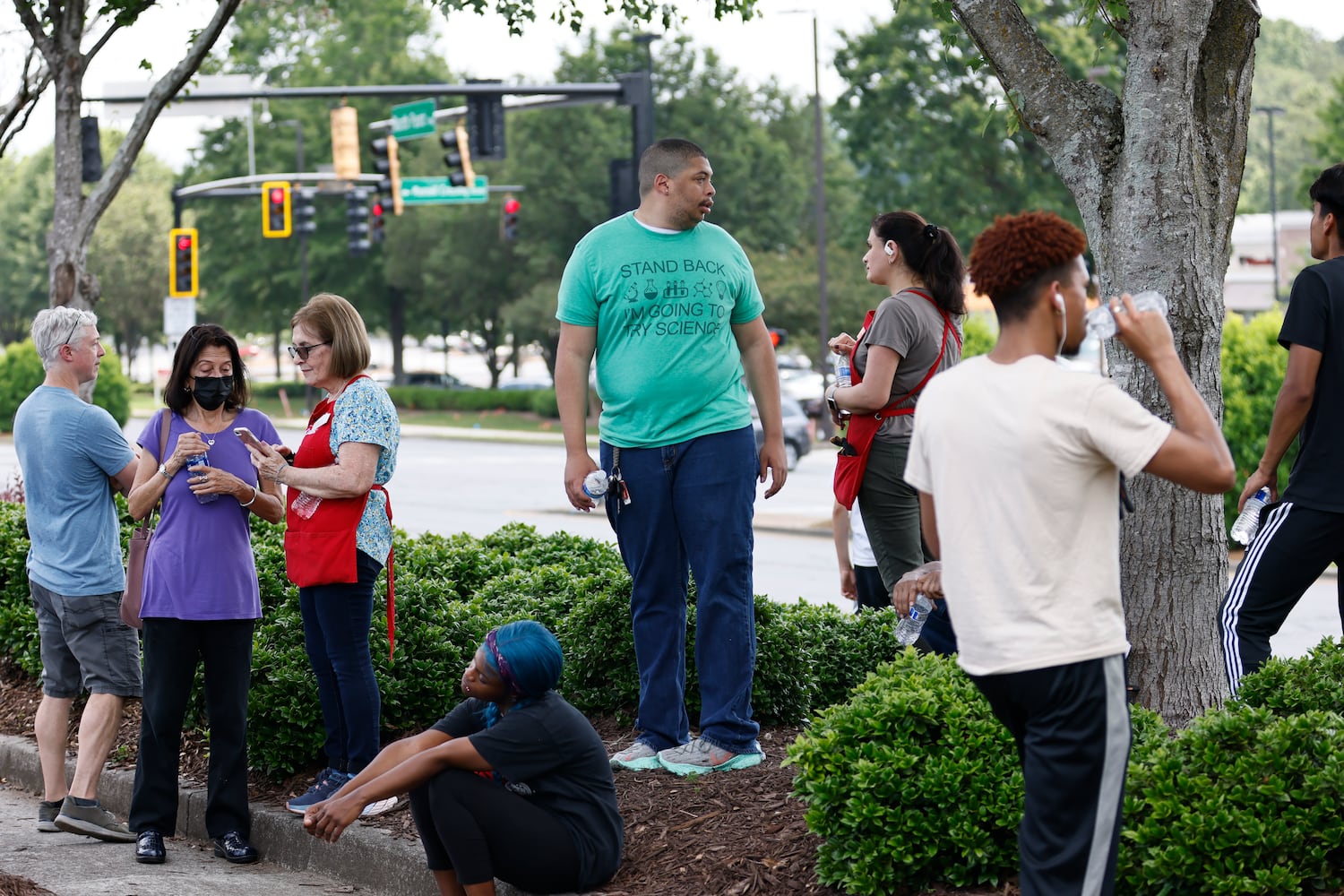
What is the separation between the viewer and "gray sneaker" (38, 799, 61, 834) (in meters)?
5.87

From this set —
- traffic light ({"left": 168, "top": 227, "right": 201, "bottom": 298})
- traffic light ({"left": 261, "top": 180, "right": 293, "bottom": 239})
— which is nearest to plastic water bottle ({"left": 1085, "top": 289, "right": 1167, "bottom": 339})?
traffic light ({"left": 168, "top": 227, "right": 201, "bottom": 298})

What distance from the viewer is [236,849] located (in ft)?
17.9

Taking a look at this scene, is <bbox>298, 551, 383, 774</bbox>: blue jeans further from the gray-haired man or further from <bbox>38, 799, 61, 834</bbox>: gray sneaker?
<bbox>38, 799, 61, 834</bbox>: gray sneaker

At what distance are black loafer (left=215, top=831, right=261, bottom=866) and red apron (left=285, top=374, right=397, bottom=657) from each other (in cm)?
96

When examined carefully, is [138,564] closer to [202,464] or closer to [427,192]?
[202,464]

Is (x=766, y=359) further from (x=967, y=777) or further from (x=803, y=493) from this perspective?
(x=803, y=493)

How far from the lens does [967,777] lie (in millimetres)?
4074

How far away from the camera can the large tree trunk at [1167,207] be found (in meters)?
4.93

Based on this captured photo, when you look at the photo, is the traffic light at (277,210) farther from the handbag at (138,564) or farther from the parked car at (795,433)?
the handbag at (138,564)

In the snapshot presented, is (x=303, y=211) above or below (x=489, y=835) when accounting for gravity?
above

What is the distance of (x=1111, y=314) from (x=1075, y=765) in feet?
2.91

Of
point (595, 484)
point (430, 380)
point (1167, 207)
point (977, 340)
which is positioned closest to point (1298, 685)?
point (1167, 207)

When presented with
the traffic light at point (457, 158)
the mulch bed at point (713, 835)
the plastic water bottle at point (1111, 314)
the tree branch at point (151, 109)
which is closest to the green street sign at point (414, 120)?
the traffic light at point (457, 158)

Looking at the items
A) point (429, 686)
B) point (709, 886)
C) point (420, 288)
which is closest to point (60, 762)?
point (429, 686)
